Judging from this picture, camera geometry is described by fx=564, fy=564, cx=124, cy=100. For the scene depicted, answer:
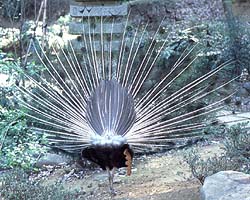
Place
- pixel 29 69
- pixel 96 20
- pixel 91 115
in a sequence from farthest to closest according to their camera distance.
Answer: pixel 96 20 < pixel 29 69 < pixel 91 115

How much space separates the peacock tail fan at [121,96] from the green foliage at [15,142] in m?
0.50

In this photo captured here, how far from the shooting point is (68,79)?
4.93 meters

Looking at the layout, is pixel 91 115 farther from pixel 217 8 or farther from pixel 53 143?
pixel 217 8

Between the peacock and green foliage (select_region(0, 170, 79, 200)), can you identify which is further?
the peacock

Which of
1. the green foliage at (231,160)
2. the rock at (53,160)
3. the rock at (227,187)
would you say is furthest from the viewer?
the rock at (53,160)

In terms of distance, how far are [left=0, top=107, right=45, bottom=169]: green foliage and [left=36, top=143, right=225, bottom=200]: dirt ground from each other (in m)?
0.82

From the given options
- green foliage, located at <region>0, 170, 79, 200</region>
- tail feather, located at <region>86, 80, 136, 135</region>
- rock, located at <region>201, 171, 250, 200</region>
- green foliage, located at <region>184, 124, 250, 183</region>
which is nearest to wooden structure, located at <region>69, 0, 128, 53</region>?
tail feather, located at <region>86, 80, 136, 135</region>

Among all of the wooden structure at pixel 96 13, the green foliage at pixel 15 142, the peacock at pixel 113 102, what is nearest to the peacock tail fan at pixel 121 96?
the peacock at pixel 113 102

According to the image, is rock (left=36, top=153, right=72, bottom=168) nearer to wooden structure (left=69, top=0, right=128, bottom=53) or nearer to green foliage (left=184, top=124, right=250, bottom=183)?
green foliage (left=184, top=124, right=250, bottom=183)

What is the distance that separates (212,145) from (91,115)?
1627 mm

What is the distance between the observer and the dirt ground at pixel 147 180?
4211 mm

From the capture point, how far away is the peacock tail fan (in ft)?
14.5

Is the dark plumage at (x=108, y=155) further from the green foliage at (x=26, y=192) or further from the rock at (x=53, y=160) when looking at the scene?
the rock at (x=53, y=160)

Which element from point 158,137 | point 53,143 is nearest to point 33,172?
point 53,143
